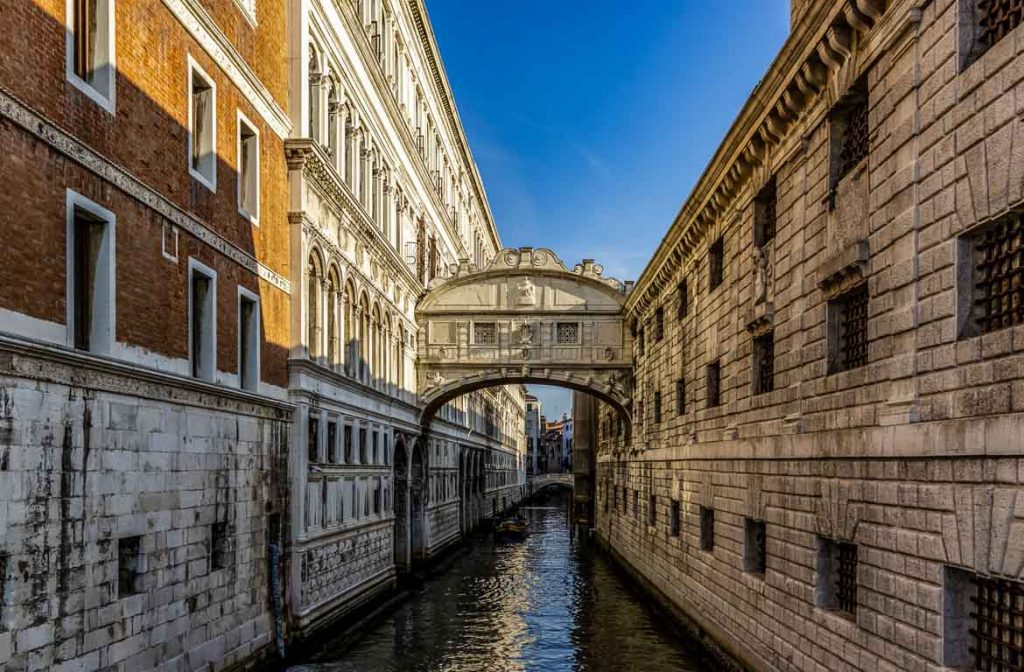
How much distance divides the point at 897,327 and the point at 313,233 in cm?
1260

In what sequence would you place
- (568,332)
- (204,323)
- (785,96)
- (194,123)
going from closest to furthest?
(785,96) < (194,123) < (204,323) < (568,332)

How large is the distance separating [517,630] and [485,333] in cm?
1263

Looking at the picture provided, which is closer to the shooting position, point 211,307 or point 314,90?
point 211,307

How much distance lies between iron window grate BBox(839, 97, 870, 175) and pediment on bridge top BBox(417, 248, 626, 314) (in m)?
20.4

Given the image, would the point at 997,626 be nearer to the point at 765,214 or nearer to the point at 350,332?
the point at 765,214

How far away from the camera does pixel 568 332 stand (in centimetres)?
3303

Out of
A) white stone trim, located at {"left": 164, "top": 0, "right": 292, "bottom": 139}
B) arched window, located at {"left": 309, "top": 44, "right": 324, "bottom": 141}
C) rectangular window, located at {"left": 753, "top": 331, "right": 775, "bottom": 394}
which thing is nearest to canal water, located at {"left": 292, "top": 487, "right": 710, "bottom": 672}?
rectangular window, located at {"left": 753, "top": 331, "right": 775, "bottom": 394}

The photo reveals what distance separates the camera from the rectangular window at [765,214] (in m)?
15.6

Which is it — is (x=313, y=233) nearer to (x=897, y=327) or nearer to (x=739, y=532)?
(x=739, y=532)

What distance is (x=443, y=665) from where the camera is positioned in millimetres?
18406

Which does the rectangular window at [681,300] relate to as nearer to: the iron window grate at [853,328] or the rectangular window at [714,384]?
the rectangular window at [714,384]

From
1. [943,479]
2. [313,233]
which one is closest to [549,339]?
[313,233]

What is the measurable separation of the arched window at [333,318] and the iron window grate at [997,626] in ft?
49.3

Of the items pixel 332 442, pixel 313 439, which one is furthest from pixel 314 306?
pixel 332 442
